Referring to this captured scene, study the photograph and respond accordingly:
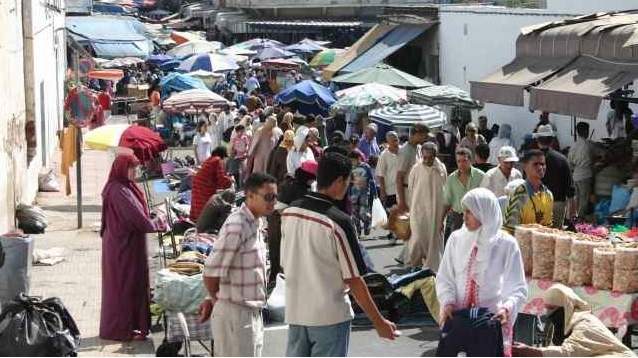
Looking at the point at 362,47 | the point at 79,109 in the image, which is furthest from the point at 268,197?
the point at 362,47

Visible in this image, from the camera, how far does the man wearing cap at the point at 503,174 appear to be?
11719 mm

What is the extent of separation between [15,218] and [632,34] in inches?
315

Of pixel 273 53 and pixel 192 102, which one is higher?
pixel 273 53

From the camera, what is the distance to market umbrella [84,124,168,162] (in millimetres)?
15203

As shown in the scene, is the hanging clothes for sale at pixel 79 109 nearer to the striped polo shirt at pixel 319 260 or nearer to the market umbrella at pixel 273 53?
the striped polo shirt at pixel 319 260

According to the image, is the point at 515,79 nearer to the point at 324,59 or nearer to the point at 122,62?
the point at 324,59

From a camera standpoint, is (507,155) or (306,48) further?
(306,48)

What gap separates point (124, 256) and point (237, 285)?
3.57 metres

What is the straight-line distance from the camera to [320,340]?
679 centimetres

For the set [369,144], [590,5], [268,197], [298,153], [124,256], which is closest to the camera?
[268,197]

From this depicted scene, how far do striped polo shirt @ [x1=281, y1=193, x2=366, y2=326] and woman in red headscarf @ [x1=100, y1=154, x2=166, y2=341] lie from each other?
3.77 m

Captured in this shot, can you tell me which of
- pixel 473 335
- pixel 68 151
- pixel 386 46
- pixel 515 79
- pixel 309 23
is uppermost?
pixel 309 23

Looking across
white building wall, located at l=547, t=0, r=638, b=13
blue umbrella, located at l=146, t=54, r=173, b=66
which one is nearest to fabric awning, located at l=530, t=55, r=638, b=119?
white building wall, located at l=547, t=0, r=638, b=13

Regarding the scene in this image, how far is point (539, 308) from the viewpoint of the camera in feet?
31.4
